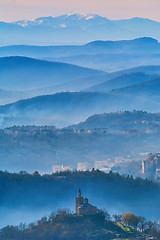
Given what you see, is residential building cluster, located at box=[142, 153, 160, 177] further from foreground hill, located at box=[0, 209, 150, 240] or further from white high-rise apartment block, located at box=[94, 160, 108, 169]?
foreground hill, located at box=[0, 209, 150, 240]

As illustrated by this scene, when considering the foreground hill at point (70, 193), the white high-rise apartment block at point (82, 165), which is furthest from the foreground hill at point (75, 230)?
the white high-rise apartment block at point (82, 165)

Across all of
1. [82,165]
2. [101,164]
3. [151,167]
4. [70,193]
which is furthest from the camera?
[101,164]

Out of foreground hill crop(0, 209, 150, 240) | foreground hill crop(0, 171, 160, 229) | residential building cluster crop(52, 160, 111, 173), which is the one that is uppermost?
residential building cluster crop(52, 160, 111, 173)

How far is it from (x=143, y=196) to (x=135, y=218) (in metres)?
30.9

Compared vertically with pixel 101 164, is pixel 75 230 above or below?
below

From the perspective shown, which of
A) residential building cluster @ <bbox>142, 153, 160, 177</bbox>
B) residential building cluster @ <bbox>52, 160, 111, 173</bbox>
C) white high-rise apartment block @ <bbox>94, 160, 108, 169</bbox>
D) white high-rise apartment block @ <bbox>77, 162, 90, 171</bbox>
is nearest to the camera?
residential building cluster @ <bbox>142, 153, 160, 177</bbox>

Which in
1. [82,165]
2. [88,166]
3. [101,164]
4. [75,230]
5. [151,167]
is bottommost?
[75,230]

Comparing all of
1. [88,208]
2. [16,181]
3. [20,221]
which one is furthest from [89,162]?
[88,208]

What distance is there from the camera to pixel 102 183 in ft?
422

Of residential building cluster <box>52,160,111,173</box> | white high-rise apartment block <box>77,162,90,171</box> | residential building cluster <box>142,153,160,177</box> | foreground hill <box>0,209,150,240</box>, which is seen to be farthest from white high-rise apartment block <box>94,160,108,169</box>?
foreground hill <box>0,209,150,240</box>

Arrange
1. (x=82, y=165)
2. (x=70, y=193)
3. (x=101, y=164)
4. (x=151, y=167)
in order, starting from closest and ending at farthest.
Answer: (x=70, y=193) → (x=151, y=167) → (x=82, y=165) → (x=101, y=164)

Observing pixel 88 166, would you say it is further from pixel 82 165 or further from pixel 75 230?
pixel 75 230

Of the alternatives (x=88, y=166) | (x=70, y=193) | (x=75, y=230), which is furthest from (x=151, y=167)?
(x=75, y=230)

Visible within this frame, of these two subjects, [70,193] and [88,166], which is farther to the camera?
[88,166]
